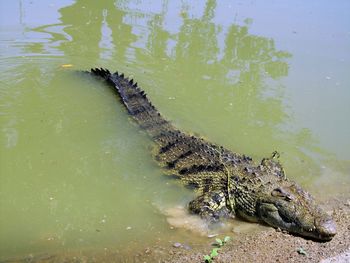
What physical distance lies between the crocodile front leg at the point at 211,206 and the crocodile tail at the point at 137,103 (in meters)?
1.60

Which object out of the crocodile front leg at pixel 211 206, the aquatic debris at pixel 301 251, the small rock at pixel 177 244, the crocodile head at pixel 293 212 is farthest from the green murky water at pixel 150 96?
the aquatic debris at pixel 301 251

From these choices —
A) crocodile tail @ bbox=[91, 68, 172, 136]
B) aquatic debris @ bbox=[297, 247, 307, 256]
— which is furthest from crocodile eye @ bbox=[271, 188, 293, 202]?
crocodile tail @ bbox=[91, 68, 172, 136]

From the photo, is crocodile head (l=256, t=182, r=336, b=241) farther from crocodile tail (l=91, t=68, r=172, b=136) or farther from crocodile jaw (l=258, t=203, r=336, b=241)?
crocodile tail (l=91, t=68, r=172, b=136)

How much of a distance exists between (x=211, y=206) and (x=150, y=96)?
3.27m

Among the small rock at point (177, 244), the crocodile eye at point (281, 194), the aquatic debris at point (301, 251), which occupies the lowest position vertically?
the small rock at point (177, 244)

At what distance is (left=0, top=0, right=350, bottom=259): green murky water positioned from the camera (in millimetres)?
5008

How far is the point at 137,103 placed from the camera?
283 inches

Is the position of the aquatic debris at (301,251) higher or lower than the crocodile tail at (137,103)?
lower

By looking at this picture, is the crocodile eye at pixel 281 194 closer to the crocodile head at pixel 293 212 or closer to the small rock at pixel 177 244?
the crocodile head at pixel 293 212

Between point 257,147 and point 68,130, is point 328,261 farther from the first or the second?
point 68,130

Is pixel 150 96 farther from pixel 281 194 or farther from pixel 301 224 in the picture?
pixel 301 224

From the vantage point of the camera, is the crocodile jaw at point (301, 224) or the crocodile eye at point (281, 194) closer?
the crocodile jaw at point (301, 224)

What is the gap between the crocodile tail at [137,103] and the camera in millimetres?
6711

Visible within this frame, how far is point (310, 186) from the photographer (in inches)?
231
